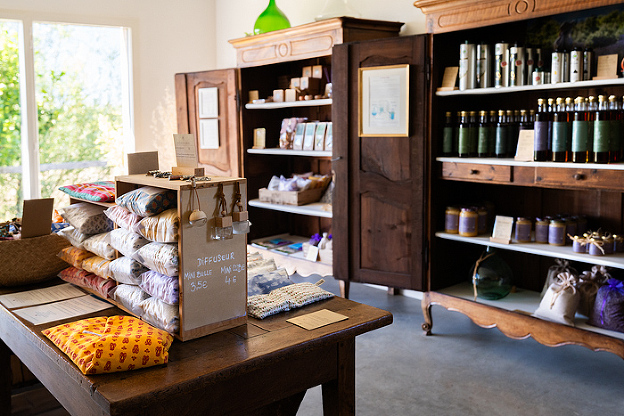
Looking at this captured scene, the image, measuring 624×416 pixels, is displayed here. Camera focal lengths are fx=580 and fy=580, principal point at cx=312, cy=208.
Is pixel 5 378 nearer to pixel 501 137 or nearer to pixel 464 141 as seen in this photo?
pixel 464 141

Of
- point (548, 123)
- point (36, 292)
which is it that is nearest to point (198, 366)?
point (36, 292)

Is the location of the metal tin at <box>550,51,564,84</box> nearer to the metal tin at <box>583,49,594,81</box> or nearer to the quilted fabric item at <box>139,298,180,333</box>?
the metal tin at <box>583,49,594,81</box>

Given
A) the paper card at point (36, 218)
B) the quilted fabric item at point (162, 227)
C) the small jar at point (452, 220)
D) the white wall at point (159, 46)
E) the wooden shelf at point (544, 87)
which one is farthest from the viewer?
the white wall at point (159, 46)

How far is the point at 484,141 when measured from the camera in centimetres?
345

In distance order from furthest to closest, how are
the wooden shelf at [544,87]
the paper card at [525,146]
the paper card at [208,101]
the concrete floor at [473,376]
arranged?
1. the paper card at [208,101]
2. the paper card at [525,146]
3. the wooden shelf at [544,87]
4. the concrete floor at [473,376]

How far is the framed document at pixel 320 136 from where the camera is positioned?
14.6ft

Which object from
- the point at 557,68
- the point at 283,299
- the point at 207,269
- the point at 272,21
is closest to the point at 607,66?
the point at 557,68

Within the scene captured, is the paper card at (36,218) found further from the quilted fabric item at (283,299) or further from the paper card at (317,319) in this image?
the paper card at (317,319)

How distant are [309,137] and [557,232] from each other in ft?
6.72

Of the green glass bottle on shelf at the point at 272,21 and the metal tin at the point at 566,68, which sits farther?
the green glass bottle on shelf at the point at 272,21

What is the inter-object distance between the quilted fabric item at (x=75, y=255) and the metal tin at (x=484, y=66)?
2.41m

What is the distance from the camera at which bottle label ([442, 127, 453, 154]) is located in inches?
141

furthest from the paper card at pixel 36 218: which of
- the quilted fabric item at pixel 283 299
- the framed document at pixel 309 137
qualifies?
the framed document at pixel 309 137

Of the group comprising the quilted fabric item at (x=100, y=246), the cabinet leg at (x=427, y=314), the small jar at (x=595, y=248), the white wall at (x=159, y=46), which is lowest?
the cabinet leg at (x=427, y=314)
